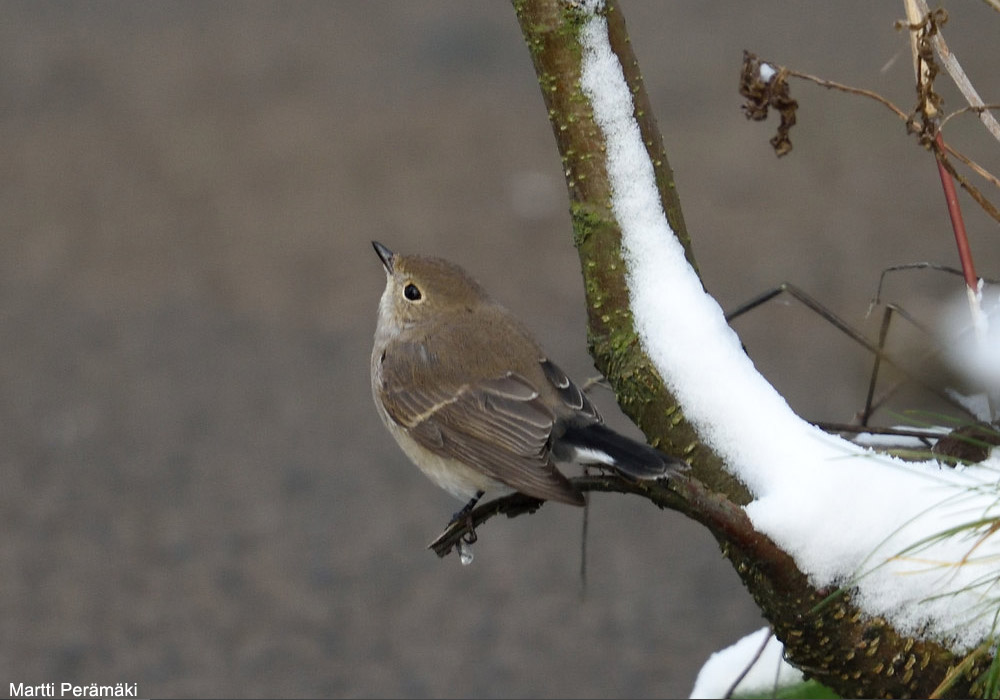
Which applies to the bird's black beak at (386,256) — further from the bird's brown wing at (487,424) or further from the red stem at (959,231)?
the red stem at (959,231)

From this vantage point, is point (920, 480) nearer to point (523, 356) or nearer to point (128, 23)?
point (523, 356)

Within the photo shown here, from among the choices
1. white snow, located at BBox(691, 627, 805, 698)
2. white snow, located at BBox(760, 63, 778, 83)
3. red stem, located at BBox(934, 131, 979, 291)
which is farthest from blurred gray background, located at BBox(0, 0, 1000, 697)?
white snow, located at BBox(691, 627, 805, 698)

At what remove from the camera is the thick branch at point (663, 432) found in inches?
78.1

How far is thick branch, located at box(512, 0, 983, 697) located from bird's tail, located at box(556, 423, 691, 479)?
4 cm

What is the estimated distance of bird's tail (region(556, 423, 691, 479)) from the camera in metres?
2.13

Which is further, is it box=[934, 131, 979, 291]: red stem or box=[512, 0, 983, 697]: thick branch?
box=[934, 131, 979, 291]: red stem

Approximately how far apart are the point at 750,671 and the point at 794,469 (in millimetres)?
817

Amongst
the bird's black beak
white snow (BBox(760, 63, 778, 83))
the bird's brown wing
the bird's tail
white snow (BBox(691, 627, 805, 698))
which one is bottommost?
white snow (BBox(691, 627, 805, 698))

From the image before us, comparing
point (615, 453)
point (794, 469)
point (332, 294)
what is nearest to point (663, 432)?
point (615, 453)

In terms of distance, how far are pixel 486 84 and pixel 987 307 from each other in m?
6.67

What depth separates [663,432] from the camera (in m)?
2.29

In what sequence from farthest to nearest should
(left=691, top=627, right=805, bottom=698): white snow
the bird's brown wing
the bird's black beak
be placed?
the bird's black beak, the bird's brown wing, (left=691, top=627, right=805, bottom=698): white snow

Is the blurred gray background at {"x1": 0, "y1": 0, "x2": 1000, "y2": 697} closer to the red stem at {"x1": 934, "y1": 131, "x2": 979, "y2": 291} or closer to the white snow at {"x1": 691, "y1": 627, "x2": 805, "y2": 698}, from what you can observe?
the red stem at {"x1": 934, "y1": 131, "x2": 979, "y2": 291}

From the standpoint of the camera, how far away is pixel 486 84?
884 cm
